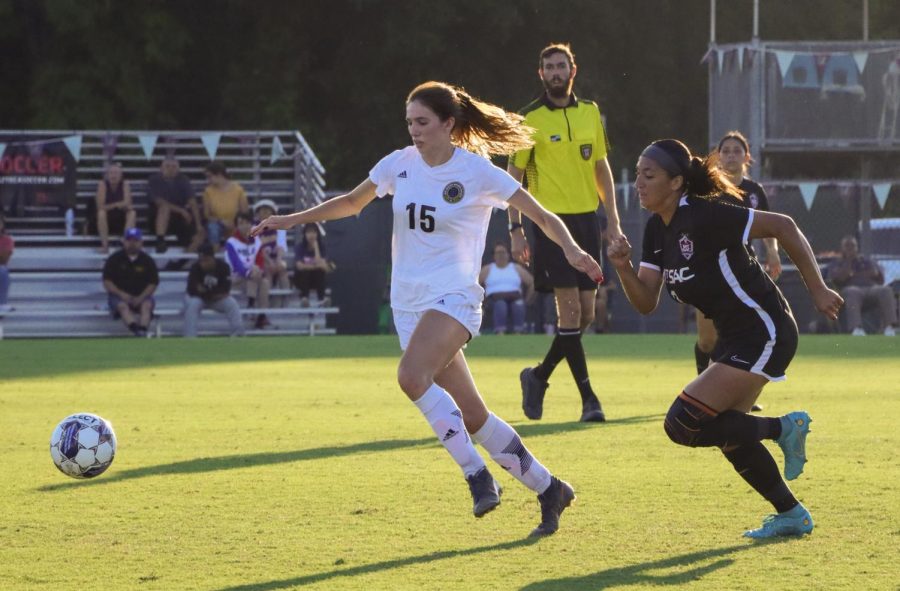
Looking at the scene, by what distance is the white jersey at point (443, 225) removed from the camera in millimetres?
6512

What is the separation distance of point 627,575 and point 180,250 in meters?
20.7

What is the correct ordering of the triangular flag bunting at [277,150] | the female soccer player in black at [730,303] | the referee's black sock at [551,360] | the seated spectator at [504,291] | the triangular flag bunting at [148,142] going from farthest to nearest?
the triangular flag bunting at [277,150] → the triangular flag bunting at [148,142] → the seated spectator at [504,291] → the referee's black sock at [551,360] → the female soccer player in black at [730,303]

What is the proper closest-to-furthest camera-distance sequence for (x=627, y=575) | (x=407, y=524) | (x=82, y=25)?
(x=627, y=575), (x=407, y=524), (x=82, y=25)

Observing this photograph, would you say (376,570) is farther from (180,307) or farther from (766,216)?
(180,307)

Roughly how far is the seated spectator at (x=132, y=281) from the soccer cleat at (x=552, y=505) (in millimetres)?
17069

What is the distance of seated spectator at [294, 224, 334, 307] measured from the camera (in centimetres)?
2450

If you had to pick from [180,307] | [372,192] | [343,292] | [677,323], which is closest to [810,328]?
[677,323]

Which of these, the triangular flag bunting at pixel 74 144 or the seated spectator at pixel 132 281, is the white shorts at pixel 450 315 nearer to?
the seated spectator at pixel 132 281

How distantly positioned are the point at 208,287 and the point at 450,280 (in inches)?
653

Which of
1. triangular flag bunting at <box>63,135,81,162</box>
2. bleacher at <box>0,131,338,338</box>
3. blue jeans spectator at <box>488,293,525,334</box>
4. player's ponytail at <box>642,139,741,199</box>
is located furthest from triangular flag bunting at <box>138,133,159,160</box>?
player's ponytail at <box>642,139,741,199</box>

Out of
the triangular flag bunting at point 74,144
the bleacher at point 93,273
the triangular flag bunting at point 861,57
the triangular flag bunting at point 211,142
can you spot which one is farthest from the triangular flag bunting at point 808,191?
the triangular flag bunting at point 74,144

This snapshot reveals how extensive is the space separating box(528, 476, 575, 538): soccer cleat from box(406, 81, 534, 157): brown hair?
4.62 feet

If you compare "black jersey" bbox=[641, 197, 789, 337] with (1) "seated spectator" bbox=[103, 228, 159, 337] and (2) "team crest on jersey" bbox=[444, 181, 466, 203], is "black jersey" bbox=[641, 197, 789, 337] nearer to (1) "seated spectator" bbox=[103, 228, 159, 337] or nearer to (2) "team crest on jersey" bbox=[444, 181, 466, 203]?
(2) "team crest on jersey" bbox=[444, 181, 466, 203]

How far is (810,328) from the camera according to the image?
24812mm
